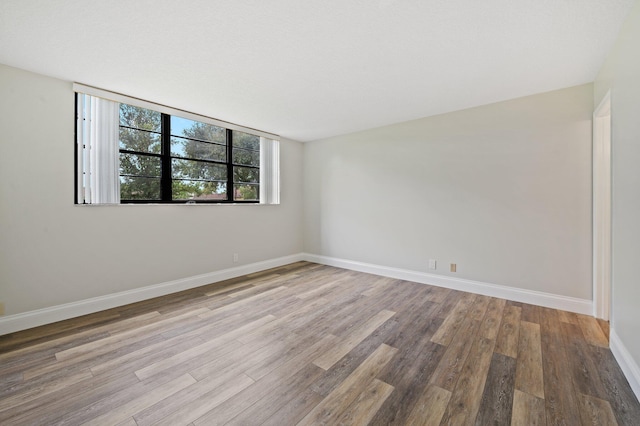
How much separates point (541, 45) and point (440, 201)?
1983 mm

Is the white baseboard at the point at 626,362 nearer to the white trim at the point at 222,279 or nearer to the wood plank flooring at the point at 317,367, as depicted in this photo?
the wood plank flooring at the point at 317,367

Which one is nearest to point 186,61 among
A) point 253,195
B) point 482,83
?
point 253,195

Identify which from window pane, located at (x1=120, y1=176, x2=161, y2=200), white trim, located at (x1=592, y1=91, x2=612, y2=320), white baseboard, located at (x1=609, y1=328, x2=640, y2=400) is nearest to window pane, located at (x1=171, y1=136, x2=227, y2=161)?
window pane, located at (x1=120, y1=176, x2=161, y2=200)

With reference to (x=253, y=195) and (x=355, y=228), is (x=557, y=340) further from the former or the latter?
(x=253, y=195)

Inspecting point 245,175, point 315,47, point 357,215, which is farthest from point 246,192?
point 315,47

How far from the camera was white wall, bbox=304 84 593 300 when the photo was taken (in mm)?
2842

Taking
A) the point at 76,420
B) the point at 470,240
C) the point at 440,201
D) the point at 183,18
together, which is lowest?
the point at 76,420

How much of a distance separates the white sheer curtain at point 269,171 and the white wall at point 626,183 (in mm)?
4150

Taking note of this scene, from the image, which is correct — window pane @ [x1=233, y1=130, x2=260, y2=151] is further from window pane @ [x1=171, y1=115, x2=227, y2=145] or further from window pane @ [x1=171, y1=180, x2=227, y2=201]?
window pane @ [x1=171, y1=180, x2=227, y2=201]

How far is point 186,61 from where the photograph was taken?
2.32m

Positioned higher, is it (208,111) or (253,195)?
(208,111)

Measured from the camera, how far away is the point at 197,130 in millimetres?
3811

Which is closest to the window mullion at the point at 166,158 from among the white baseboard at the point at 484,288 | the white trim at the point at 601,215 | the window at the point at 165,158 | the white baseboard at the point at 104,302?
the window at the point at 165,158

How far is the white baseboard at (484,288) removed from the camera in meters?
2.82
